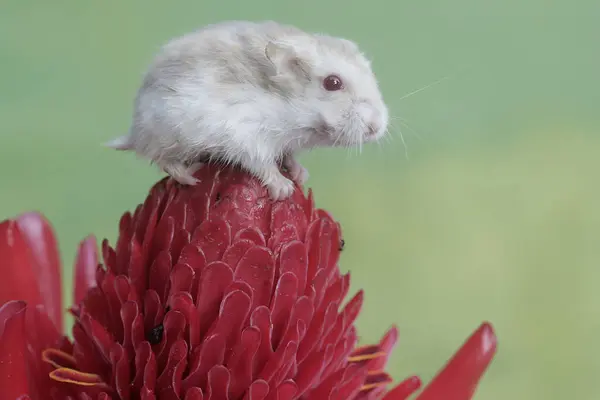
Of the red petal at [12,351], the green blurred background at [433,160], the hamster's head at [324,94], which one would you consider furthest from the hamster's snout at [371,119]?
the green blurred background at [433,160]

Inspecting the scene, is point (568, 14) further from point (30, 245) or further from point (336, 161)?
point (30, 245)

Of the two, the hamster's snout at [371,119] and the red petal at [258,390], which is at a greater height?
the hamster's snout at [371,119]

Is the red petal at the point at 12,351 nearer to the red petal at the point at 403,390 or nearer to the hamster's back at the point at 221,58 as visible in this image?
the hamster's back at the point at 221,58

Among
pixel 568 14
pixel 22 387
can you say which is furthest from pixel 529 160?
pixel 22 387

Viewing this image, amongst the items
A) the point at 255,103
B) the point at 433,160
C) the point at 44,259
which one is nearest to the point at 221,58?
the point at 255,103

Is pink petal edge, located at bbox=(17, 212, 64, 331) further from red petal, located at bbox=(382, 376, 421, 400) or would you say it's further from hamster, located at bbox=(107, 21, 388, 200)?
red petal, located at bbox=(382, 376, 421, 400)

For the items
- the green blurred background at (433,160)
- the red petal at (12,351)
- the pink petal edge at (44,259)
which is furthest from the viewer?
the green blurred background at (433,160)

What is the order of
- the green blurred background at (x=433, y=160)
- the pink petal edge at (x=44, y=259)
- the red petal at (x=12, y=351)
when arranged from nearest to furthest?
1. the red petal at (x=12, y=351)
2. the pink petal edge at (x=44, y=259)
3. the green blurred background at (x=433, y=160)
